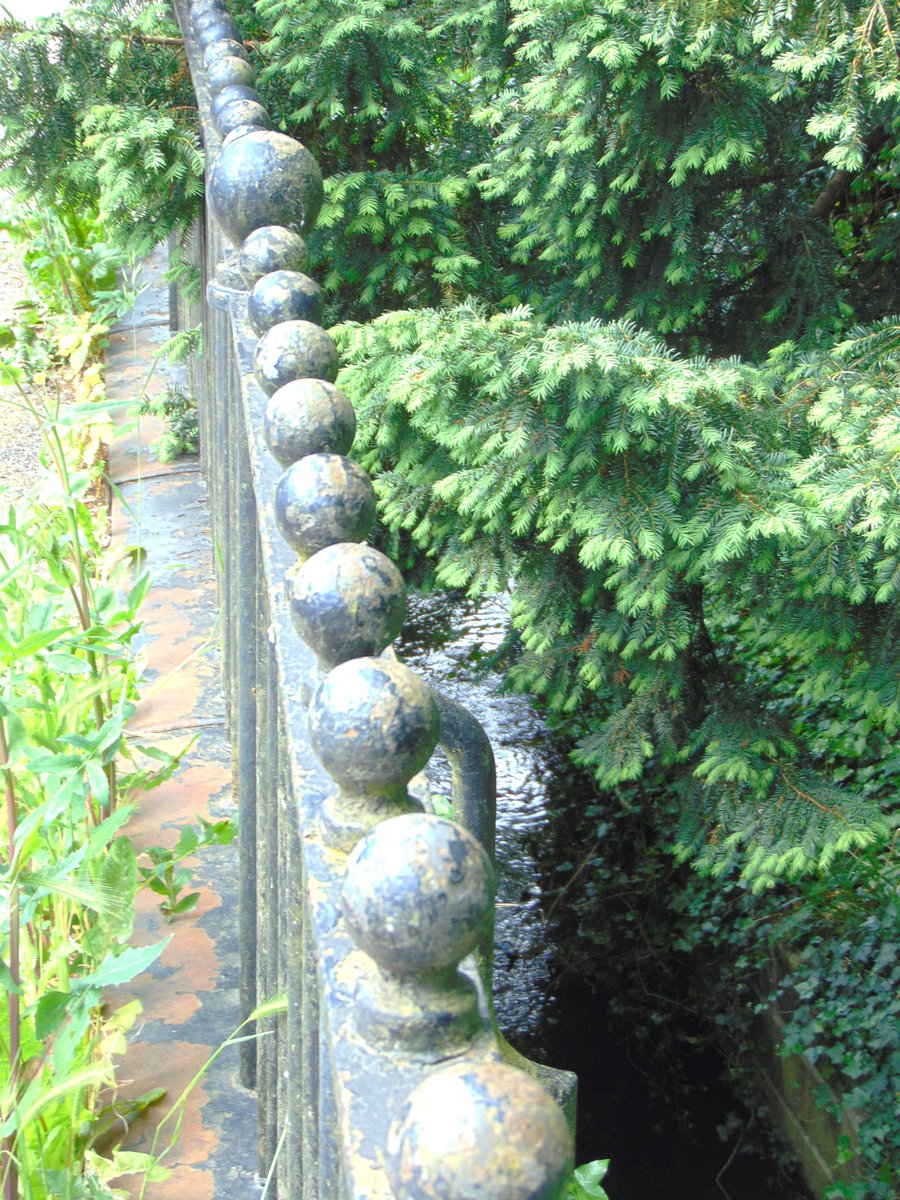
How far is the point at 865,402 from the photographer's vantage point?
259 centimetres

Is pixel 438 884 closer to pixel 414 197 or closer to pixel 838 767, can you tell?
pixel 414 197

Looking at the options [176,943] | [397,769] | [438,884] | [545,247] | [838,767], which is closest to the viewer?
[438,884]

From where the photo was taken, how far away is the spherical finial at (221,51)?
2.44m

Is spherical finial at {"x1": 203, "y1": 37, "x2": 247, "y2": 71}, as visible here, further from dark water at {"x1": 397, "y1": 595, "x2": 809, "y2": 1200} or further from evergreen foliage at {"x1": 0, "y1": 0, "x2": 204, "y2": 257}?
dark water at {"x1": 397, "y1": 595, "x2": 809, "y2": 1200}

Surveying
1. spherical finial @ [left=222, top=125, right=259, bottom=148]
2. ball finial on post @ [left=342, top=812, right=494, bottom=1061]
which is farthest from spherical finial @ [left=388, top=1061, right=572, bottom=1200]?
spherical finial @ [left=222, top=125, right=259, bottom=148]

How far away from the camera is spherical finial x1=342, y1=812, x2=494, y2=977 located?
0.69 meters

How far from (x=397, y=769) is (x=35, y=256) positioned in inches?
222

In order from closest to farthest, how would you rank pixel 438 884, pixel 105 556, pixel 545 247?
1. pixel 438 884
2. pixel 105 556
3. pixel 545 247

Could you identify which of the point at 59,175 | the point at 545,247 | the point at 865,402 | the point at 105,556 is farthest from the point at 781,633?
the point at 59,175

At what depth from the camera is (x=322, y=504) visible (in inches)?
43.1

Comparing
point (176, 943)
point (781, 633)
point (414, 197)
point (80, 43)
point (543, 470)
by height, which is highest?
point (80, 43)

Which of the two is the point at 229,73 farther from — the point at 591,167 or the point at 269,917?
the point at 269,917

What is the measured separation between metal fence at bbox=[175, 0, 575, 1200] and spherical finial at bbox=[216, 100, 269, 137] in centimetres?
23

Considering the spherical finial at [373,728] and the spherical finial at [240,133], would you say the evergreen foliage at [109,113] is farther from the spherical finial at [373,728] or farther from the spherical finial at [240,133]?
the spherical finial at [373,728]
